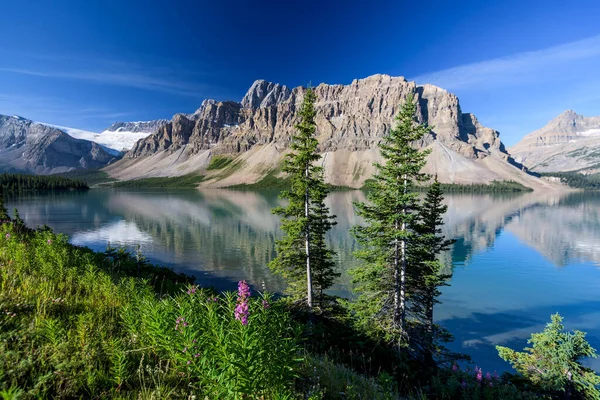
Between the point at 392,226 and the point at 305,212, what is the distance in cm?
646

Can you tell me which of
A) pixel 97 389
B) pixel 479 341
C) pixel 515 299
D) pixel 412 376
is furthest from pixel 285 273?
pixel 515 299

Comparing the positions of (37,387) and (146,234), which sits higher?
(37,387)

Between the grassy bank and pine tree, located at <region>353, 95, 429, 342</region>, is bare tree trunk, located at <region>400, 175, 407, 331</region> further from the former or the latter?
the grassy bank

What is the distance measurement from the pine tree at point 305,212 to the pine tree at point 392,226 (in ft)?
13.7

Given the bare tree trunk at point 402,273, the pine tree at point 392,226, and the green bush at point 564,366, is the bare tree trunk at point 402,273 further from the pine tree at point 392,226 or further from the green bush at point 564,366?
the green bush at point 564,366

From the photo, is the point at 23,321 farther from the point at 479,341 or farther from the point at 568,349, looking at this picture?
the point at 479,341

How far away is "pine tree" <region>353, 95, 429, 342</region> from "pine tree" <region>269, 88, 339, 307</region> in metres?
4.18

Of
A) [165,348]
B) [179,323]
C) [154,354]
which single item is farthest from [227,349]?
[154,354]

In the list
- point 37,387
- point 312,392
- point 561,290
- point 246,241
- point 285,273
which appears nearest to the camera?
point 37,387

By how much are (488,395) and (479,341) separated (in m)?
17.7

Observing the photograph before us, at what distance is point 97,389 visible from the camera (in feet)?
10.3

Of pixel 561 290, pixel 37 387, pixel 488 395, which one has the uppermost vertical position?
pixel 37 387

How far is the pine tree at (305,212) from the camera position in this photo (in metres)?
21.1

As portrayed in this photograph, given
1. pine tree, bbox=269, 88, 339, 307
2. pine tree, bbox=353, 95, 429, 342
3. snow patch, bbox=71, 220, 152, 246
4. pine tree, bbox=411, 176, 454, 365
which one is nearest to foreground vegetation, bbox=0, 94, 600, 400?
pine tree, bbox=353, 95, 429, 342
